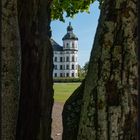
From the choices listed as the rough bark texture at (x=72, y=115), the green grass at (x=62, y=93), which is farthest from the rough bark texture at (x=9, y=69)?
the green grass at (x=62, y=93)

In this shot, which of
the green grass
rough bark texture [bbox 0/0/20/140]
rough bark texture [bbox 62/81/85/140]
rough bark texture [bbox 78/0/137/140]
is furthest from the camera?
the green grass

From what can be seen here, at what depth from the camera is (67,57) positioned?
163m

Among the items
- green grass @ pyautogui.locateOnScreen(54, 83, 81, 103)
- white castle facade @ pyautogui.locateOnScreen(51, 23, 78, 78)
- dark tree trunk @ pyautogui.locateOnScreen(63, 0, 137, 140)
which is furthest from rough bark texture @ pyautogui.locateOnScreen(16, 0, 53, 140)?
white castle facade @ pyautogui.locateOnScreen(51, 23, 78, 78)

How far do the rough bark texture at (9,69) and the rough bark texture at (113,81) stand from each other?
31.7 inches

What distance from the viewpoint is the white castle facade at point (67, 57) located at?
16012 centimetres

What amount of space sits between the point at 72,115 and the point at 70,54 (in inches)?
6170

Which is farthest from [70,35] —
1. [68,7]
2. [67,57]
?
[68,7]

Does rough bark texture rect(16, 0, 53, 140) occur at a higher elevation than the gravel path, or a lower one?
higher

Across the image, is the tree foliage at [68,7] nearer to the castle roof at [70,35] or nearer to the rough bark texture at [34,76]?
the rough bark texture at [34,76]

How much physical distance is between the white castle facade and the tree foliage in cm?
14120

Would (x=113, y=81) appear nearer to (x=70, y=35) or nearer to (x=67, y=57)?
(x=70, y=35)

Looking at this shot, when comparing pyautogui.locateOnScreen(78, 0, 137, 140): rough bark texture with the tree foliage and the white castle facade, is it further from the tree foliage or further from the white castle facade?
the white castle facade

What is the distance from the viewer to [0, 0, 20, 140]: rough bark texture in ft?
17.0

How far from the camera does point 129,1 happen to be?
16.1 feet
